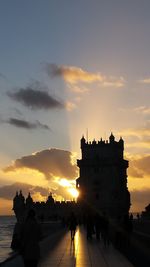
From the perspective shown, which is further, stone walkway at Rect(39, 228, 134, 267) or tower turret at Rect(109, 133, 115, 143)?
tower turret at Rect(109, 133, 115, 143)

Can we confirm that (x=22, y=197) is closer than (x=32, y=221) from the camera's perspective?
No

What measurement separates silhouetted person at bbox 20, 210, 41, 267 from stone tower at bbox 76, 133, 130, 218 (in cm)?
10259

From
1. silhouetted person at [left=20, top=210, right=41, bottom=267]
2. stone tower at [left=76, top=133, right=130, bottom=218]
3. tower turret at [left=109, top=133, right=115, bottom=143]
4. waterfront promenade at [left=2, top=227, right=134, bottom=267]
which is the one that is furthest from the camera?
tower turret at [left=109, top=133, right=115, bottom=143]

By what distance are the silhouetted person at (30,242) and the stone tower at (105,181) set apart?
103m

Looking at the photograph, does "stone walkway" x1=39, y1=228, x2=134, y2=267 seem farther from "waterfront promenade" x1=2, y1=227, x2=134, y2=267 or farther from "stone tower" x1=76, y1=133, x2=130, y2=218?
"stone tower" x1=76, y1=133, x2=130, y2=218

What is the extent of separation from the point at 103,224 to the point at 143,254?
1488 cm

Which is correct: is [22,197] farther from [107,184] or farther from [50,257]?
[50,257]

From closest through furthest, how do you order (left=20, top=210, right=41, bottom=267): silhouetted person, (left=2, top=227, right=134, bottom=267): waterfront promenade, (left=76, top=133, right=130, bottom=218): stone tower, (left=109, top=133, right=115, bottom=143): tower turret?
(left=20, top=210, right=41, bottom=267): silhouetted person
(left=2, top=227, right=134, bottom=267): waterfront promenade
(left=76, top=133, right=130, bottom=218): stone tower
(left=109, top=133, right=115, bottom=143): tower turret

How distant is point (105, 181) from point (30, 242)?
10571 centimetres

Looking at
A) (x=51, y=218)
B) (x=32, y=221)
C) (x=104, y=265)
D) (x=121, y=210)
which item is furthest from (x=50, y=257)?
(x=51, y=218)

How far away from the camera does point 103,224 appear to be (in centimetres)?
3900

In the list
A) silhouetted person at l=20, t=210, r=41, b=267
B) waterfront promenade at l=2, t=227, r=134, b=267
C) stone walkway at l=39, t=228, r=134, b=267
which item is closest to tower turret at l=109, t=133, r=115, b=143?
stone walkway at l=39, t=228, r=134, b=267

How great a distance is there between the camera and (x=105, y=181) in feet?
394

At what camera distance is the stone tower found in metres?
119
